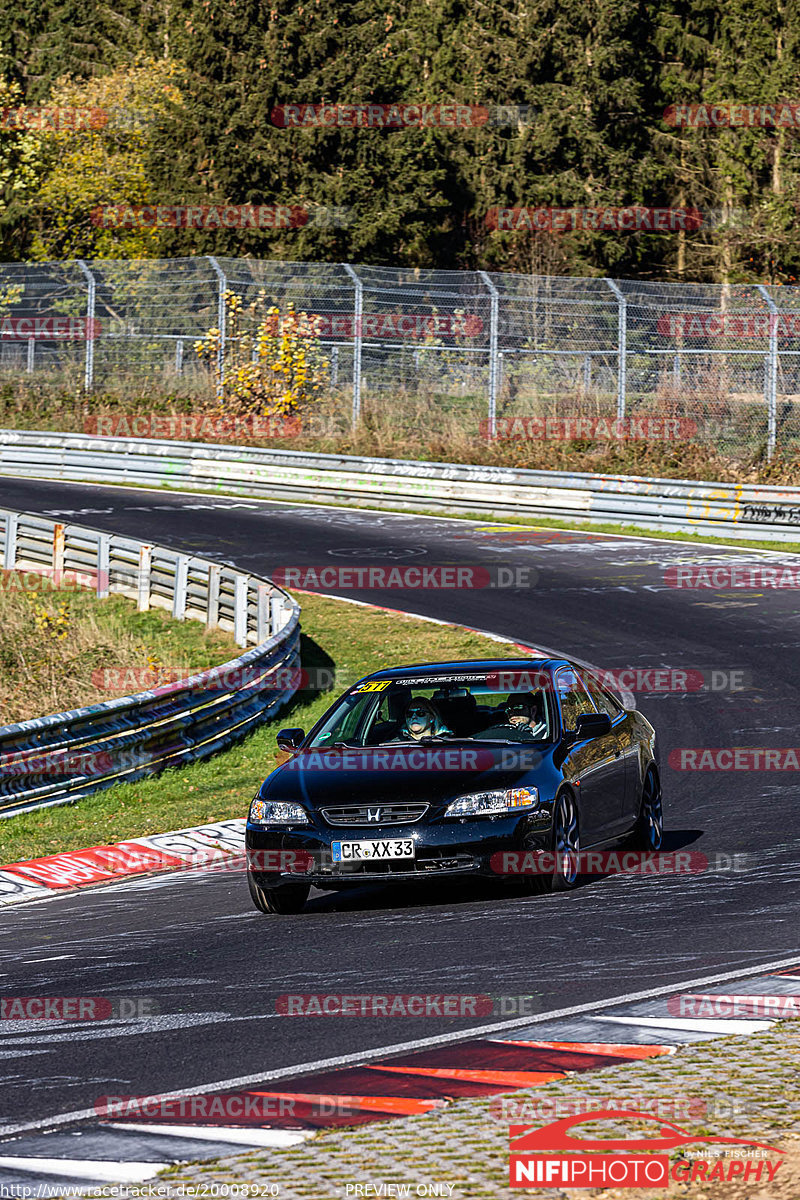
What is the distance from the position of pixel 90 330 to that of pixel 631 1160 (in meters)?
37.8

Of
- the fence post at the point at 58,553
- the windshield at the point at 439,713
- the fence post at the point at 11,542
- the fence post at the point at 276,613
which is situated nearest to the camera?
the windshield at the point at 439,713

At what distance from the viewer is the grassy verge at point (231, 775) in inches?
521

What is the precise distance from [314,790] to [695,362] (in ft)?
77.7

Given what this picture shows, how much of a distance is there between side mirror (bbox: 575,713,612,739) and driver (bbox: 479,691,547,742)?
8.9 inches

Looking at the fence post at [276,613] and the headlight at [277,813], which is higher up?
the headlight at [277,813]

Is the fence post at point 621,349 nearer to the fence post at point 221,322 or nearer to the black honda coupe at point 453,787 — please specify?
the fence post at point 221,322

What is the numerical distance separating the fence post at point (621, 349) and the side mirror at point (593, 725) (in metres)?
22.7

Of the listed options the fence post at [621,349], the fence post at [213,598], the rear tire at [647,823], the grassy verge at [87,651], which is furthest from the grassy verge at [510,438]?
the rear tire at [647,823]

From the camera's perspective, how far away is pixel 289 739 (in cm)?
1061

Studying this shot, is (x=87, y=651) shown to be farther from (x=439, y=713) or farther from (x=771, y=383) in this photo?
(x=771, y=383)

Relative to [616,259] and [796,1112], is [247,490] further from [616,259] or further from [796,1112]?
[796,1112]

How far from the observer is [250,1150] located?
5.05 meters

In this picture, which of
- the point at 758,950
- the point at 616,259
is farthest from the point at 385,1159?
the point at 616,259

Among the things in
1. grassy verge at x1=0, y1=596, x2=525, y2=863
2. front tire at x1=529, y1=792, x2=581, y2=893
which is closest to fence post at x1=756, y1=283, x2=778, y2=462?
grassy verge at x1=0, y1=596, x2=525, y2=863
